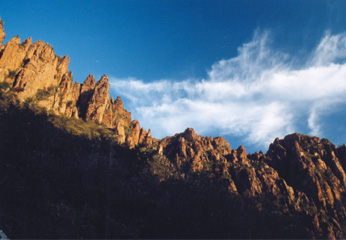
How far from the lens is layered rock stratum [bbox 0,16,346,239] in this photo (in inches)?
3752

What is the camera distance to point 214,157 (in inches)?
5517

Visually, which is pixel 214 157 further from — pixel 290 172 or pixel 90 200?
pixel 90 200

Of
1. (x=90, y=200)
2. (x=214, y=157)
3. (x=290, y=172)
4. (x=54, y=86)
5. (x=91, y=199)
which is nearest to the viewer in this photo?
(x=90, y=200)

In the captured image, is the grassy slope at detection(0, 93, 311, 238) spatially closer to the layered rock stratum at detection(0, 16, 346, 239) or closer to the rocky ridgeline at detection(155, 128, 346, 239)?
the layered rock stratum at detection(0, 16, 346, 239)

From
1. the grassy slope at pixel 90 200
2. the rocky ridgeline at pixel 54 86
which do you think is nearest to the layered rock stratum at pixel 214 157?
the rocky ridgeline at pixel 54 86

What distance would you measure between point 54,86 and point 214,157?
119m

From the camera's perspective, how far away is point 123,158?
262ft

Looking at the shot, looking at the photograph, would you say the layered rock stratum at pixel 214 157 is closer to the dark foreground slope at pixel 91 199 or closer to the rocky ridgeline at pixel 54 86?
the rocky ridgeline at pixel 54 86

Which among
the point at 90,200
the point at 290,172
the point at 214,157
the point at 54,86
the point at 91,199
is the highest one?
the point at 54,86

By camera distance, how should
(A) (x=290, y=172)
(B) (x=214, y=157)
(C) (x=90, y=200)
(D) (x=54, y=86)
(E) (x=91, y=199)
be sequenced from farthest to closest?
(B) (x=214, y=157) → (D) (x=54, y=86) → (A) (x=290, y=172) → (E) (x=91, y=199) → (C) (x=90, y=200)

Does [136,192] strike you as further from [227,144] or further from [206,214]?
[227,144]

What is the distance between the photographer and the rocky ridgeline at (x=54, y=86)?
104750mm

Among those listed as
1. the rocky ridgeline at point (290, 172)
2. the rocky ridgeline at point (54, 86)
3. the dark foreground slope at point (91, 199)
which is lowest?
the dark foreground slope at point (91, 199)

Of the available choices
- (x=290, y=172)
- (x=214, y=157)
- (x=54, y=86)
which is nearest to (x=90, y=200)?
(x=214, y=157)
